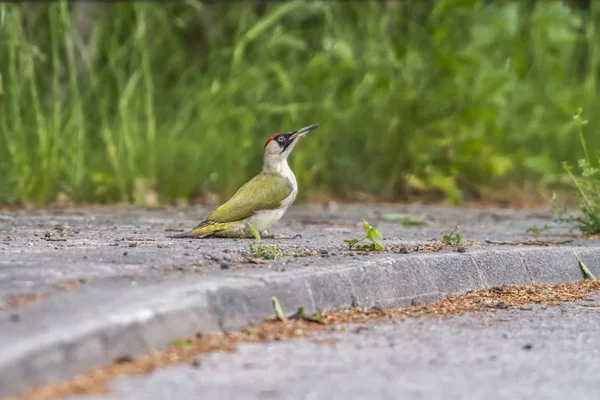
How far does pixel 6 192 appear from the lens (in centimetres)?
1041

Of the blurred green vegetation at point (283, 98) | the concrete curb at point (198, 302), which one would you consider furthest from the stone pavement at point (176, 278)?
the blurred green vegetation at point (283, 98)

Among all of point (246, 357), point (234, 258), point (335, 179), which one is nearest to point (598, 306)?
point (234, 258)

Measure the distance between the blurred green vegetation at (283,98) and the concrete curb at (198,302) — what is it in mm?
4712

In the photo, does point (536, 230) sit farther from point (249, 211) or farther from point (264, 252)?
point (264, 252)

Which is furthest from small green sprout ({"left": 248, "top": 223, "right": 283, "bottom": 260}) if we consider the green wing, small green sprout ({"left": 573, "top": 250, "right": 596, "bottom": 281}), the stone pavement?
small green sprout ({"left": 573, "top": 250, "right": 596, "bottom": 281})

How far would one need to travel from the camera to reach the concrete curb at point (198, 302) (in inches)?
152

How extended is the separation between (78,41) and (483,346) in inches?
316

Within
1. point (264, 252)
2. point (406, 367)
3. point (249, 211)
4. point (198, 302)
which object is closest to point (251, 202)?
point (249, 211)

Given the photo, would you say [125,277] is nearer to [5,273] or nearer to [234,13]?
[5,273]

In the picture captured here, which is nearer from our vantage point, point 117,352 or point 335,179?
point 117,352

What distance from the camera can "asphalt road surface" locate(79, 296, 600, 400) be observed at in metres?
3.87

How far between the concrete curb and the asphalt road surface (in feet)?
0.69

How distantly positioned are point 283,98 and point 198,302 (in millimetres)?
8003

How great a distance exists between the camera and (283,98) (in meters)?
12.5
